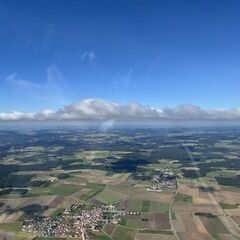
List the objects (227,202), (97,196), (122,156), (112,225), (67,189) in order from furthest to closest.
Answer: (122,156) < (67,189) < (97,196) < (227,202) < (112,225)

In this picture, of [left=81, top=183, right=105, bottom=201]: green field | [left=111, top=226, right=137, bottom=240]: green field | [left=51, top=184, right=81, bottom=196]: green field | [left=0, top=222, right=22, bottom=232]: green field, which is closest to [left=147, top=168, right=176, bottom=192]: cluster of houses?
[left=81, top=183, right=105, bottom=201]: green field

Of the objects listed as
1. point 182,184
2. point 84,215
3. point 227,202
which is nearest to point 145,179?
point 182,184

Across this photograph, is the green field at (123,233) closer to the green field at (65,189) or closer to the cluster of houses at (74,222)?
the cluster of houses at (74,222)

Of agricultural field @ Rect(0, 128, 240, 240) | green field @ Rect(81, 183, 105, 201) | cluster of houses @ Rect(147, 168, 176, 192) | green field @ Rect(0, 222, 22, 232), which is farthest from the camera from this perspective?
cluster of houses @ Rect(147, 168, 176, 192)

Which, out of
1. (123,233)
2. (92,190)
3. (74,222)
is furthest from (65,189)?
(123,233)

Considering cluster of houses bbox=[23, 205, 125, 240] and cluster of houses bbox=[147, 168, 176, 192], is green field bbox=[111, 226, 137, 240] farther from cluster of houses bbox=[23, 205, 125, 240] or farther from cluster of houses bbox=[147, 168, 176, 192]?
cluster of houses bbox=[147, 168, 176, 192]

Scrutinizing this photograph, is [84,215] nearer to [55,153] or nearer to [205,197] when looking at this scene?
[205,197]
